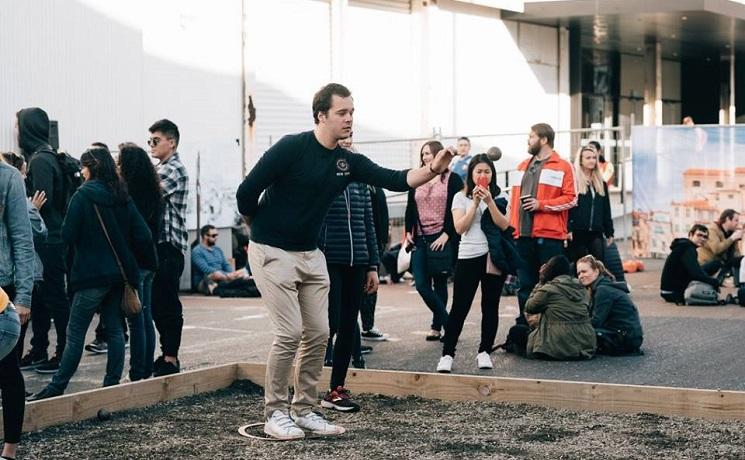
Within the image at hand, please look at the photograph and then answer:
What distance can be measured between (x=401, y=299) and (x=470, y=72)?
11.2 metres

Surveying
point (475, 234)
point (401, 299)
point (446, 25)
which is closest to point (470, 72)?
point (446, 25)

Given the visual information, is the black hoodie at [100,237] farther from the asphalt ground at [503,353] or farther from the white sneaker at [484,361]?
the white sneaker at [484,361]

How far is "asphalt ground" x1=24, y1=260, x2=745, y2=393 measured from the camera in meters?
10.1

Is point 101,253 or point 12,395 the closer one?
point 12,395

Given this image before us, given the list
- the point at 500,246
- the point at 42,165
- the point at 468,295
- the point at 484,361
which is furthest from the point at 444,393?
the point at 42,165

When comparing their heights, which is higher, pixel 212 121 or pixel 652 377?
pixel 212 121

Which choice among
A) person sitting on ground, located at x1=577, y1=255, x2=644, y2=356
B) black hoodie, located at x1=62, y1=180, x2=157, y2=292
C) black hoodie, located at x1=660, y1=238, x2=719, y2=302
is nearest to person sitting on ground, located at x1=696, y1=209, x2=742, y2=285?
black hoodie, located at x1=660, y1=238, x2=719, y2=302

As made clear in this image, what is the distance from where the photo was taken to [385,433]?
7559mm

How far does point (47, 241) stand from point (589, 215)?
5.18 m

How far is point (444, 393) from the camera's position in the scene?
8.61 metres

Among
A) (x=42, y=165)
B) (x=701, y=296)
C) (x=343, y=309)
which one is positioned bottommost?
(x=701, y=296)

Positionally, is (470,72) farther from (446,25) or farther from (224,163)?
(224,163)

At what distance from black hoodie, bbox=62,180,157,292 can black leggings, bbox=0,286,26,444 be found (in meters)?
2.27

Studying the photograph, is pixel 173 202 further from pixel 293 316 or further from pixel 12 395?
pixel 12 395
